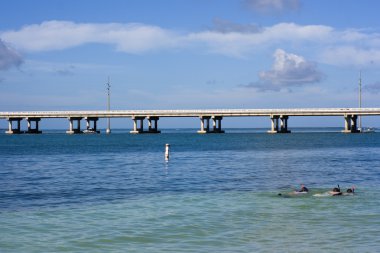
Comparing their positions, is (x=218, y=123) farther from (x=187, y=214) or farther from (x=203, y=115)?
(x=187, y=214)

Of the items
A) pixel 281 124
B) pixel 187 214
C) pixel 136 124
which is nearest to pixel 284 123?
pixel 281 124

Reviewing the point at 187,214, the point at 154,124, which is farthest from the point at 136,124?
the point at 187,214

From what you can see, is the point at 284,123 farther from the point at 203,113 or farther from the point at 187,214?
the point at 187,214

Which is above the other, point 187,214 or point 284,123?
point 284,123

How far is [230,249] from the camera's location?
1916cm

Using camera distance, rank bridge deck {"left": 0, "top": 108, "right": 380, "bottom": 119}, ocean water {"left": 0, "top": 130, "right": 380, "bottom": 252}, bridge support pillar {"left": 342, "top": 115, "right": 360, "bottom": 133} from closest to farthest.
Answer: ocean water {"left": 0, "top": 130, "right": 380, "bottom": 252}
bridge deck {"left": 0, "top": 108, "right": 380, "bottom": 119}
bridge support pillar {"left": 342, "top": 115, "right": 360, "bottom": 133}

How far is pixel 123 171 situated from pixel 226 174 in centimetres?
1040

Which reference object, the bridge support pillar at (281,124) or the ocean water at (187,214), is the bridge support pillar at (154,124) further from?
the ocean water at (187,214)

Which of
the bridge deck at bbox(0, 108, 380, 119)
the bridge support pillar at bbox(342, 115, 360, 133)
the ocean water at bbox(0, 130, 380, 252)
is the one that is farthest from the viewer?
the bridge support pillar at bbox(342, 115, 360, 133)

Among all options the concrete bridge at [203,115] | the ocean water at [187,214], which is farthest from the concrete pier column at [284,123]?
the ocean water at [187,214]

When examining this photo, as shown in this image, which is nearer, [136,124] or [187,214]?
[187,214]

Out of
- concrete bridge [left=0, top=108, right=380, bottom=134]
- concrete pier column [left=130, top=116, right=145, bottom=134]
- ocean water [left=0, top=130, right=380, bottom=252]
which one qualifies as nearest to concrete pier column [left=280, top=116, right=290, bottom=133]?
concrete bridge [left=0, top=108, right=380, bottom=134]

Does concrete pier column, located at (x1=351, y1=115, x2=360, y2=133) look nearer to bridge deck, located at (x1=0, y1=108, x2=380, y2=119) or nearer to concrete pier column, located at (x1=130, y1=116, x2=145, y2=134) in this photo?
bridge deck, located at (x1=0, y1=108, x2=380, y2=119)

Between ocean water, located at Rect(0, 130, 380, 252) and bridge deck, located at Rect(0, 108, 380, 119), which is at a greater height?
bridge deck, located at Rect(0, 108, 380, 119)
